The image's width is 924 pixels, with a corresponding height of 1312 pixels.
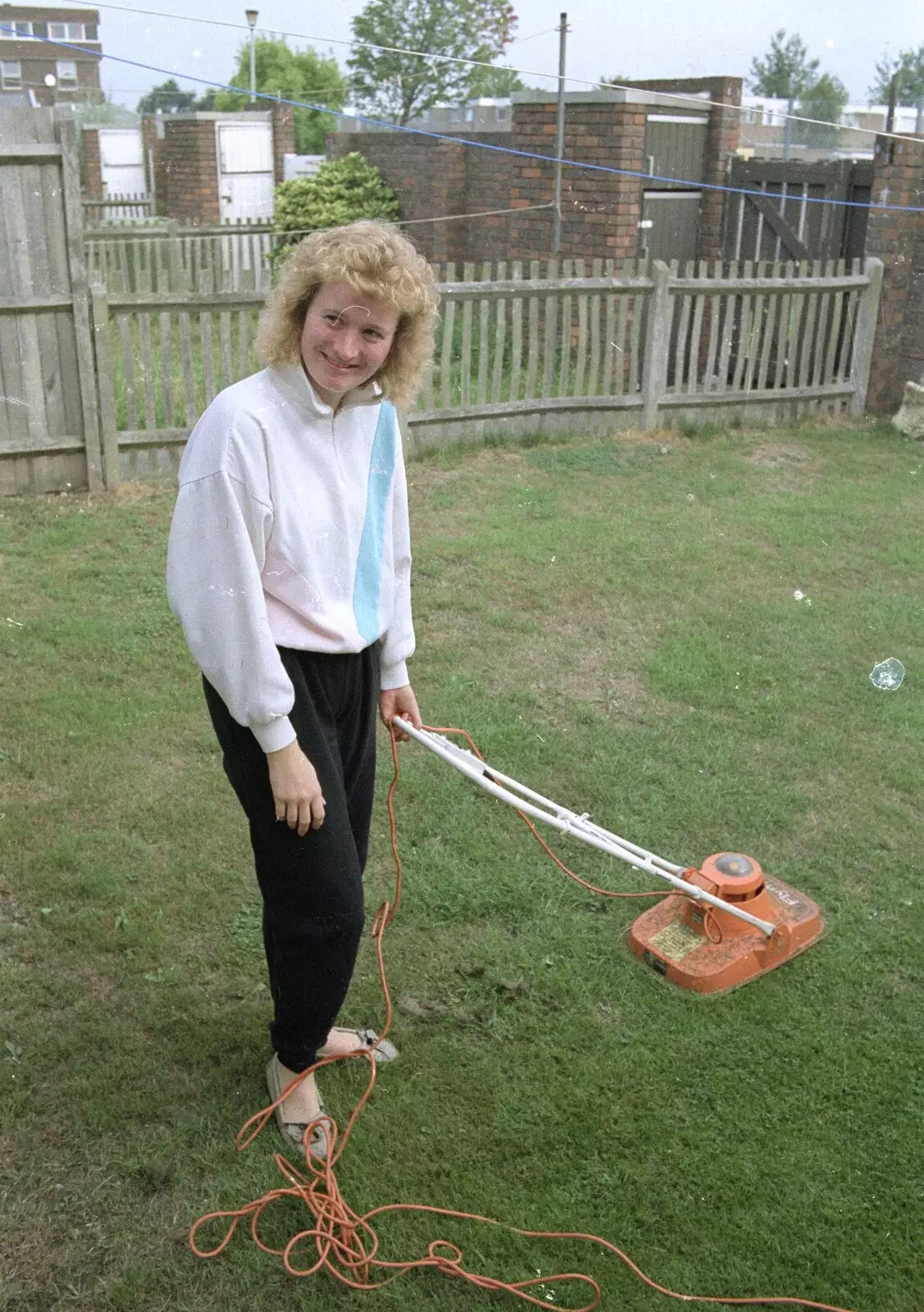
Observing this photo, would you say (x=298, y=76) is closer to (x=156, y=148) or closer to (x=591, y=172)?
(x=156, y=148)

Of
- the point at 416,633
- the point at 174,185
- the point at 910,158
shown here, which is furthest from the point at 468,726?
the point at 174,185

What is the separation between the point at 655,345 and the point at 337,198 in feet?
28.3

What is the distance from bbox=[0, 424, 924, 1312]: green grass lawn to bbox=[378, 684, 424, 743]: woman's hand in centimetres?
86

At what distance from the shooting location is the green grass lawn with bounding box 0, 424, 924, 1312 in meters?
2.64

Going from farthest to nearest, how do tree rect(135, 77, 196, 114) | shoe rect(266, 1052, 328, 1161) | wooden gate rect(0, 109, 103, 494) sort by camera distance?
tree rect(135, 77, 196, 114), wooden gate rect(0, 109, 103, 494), shoe rect(266, 1052, 328, 1161)

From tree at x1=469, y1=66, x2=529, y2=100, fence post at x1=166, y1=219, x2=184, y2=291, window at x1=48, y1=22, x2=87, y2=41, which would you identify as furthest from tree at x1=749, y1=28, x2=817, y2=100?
window at x1=48, y1=22, x2=87, y2=41

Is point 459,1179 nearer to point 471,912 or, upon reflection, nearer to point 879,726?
point 471,912

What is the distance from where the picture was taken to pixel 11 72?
181 ft

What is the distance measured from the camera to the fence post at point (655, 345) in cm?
920

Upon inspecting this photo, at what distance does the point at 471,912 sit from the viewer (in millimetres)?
3707

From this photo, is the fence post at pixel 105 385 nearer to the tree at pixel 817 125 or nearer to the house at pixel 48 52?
the tree at pixel 817 125

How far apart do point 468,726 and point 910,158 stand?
7508mm

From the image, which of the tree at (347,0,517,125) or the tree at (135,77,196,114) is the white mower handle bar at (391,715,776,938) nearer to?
the tree at (347,0,517,125)

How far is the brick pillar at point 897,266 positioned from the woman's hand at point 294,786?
921 cm
